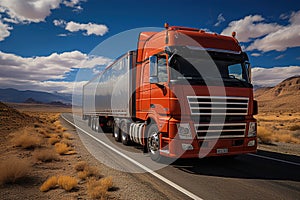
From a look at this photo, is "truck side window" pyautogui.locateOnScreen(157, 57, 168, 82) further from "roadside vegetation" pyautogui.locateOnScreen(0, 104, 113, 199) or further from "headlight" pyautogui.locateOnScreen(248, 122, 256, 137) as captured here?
"roadside vegetation" pyautogui.locateOnScreen(0, 104, 113, 199)

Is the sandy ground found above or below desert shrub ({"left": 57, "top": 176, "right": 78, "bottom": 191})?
below

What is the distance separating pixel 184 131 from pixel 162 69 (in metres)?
2.06

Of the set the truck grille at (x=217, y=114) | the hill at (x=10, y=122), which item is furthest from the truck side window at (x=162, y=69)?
the hill at (x=10, y=122)

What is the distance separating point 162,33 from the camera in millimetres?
7949

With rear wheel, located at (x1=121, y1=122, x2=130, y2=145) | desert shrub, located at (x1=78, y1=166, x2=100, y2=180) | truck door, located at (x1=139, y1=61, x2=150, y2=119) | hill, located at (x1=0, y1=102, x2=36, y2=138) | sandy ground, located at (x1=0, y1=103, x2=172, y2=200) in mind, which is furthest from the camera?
hill, located at (x1=0, y1=102, x2=36, y2=138)

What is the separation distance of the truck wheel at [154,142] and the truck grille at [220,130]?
1.54 m

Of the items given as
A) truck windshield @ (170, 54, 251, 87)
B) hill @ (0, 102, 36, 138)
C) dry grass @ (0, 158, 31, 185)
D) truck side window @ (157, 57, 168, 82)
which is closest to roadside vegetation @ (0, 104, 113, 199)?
dry grass @ (0, 158, 31, 185)

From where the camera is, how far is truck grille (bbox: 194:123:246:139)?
6.51 metres

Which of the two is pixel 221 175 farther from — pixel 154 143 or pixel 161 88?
pixel 161 88

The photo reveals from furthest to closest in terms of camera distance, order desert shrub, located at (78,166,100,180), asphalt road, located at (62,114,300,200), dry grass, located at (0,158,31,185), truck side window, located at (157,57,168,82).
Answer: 1. truck side window, located at (157,57,168,82)
2. desert shrub, located at (78,166,100,180)
3. dry grass, located at (0,158,31,185)
4. asphalt road, located at (62,114,300,200)

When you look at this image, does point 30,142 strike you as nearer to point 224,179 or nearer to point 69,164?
point 69,164

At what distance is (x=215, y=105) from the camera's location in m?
6.62

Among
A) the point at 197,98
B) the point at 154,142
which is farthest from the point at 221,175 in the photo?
the point at 154,142

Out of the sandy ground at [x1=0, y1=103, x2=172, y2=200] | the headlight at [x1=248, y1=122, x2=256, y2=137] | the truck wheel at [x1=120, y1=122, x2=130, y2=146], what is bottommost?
the sandy ground at [x1=0, y1=103, x2=172, y2=200]
